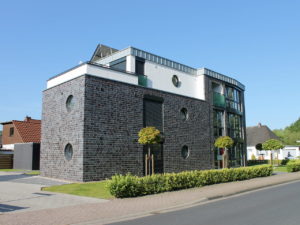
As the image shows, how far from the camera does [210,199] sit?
10914mm

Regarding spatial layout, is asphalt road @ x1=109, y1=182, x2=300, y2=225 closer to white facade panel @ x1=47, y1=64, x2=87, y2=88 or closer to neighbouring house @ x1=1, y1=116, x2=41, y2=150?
white facade panel @ x1=47, y1=64, x2=87, y2=88

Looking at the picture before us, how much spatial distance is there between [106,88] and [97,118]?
1996 millimetres

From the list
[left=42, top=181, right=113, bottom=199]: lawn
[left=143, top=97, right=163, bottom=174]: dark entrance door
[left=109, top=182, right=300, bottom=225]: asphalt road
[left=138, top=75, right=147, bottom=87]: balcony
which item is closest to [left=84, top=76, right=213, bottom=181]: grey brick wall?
[left=143, top=97, right=163, bottom=174]: dark entrance door

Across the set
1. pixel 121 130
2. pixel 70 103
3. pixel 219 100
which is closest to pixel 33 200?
pixel 121 130

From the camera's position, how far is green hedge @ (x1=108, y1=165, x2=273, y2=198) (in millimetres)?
10883

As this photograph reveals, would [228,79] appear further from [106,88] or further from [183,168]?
[106,88]

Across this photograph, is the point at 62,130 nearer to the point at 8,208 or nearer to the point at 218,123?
the point at 8,208

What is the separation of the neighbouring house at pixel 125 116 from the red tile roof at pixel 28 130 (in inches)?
478

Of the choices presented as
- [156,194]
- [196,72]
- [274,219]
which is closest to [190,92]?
[196,72]

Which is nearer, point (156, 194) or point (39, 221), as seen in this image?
point (39, 221)

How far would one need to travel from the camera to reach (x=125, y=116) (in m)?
17.8

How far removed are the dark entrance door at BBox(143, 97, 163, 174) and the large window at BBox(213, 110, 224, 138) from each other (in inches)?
306

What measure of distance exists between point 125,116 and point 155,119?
9.93 feet

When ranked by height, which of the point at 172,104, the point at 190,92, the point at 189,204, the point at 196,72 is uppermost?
the point at 196,72
